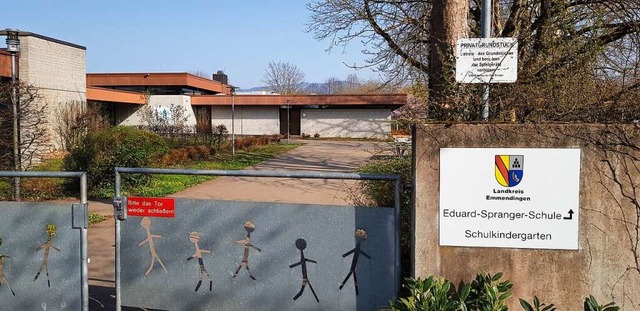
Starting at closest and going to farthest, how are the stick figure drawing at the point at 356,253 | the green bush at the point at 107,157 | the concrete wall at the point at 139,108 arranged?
the stick figure drawing at the point at 356,253 < the green bush at the point at 107,157 < the concrete wall at the point at 139,108

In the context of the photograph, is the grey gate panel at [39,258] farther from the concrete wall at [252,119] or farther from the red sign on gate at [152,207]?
the concrete wall at [252,119]

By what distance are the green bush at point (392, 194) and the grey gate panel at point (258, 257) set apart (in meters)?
0.86

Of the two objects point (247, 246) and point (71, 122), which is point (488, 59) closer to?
point (247, 246)

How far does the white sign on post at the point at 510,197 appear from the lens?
369 centimetres

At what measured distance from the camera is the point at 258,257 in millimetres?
4090

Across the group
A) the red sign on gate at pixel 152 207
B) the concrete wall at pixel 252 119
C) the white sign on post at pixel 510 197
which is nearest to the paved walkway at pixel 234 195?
the red sign on gate at pixel 152 207

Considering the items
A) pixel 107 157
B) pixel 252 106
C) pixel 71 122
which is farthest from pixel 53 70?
pixel 252 106

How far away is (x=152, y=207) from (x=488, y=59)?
291cm

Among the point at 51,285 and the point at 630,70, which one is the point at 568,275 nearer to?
the point at 630,70

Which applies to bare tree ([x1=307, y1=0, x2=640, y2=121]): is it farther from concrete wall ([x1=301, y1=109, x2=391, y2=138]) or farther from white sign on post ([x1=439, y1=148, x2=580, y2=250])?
concrete wall ([x1=301, y1=109, x2=391, y2=138])

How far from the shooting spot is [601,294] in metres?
3.74

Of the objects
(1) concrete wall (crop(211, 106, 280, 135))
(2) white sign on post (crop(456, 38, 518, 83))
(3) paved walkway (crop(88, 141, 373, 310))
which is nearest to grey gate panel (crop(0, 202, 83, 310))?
(3) paved walkway (crop(88, 141, 373, 310))

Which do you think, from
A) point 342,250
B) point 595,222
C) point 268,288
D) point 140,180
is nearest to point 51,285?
point 268,288

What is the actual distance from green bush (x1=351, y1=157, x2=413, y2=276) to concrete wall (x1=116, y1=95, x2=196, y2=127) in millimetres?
35004
